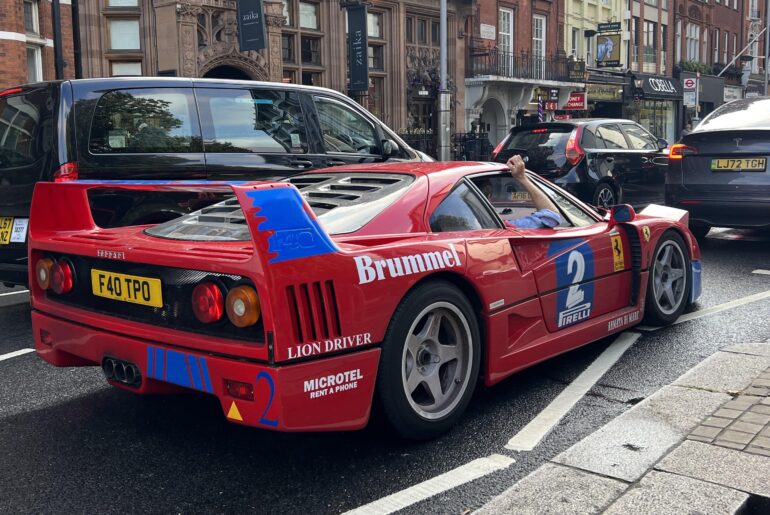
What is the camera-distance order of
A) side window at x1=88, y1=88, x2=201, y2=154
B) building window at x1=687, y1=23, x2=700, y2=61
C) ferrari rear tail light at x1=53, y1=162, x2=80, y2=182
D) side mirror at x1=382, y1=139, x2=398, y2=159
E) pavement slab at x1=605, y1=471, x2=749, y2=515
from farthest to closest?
building window at x1=687, y1=23, x2=700, y2=61, side mirror at x1=382, y1=139, x2=398, y2=159, side window at x1=88, y1=88, x2=201, y2=154, ferrari rear tail light at x1=53, y1=162, x2=80, y2=182, pavement slab at x1=605, y1=471, x2=749, y2=515

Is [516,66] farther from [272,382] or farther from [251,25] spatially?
[272,382]

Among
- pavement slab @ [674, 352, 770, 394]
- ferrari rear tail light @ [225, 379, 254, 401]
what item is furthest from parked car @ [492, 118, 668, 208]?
ferrari rear tail light @ [225, 379, 254, 401]

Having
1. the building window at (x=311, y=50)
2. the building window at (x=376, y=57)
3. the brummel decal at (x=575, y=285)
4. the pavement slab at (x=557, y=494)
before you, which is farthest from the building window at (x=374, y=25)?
the pavement slab at (x=557, y=494)

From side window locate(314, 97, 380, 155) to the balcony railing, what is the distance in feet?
73.6

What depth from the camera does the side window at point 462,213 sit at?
404cm

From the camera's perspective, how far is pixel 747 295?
6898 millimetres

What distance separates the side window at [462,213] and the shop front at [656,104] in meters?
38.0

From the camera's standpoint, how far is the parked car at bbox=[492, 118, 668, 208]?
1107cm

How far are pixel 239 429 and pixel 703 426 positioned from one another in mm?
2108

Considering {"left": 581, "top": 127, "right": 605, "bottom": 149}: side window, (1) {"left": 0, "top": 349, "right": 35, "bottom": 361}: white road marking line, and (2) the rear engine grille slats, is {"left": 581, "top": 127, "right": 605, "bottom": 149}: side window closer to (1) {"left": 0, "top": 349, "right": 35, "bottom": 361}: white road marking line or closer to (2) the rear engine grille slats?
(1) {"left": 0, "top": 349, "right": 35, "bottom": 361}: white road marking line

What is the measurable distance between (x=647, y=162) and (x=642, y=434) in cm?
931

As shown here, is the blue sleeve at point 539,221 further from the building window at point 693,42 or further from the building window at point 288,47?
the building window at point 693,42

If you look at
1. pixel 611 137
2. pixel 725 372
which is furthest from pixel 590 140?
pixel 725 372

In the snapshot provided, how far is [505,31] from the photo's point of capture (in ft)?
107
